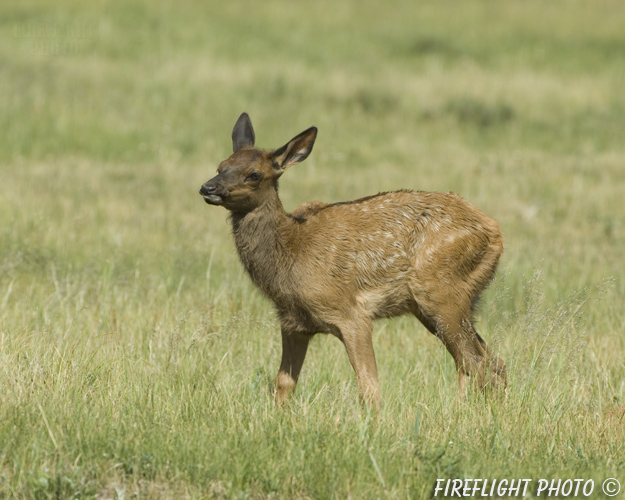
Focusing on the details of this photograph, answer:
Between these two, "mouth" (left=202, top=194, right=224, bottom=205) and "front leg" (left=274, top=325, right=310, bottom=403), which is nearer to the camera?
"mouth" (left=202, top=194, right=224, bottom=205)

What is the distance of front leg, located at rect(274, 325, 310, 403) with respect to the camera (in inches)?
253

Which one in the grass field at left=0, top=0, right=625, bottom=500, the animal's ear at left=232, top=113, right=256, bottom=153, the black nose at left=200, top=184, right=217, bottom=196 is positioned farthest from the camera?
the animal's ear at left=232, top=113, right=256, bottom=153

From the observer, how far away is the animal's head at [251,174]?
621 cm

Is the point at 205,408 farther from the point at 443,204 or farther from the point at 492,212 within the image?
the point at 492,212

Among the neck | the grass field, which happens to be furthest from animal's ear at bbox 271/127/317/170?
the grass field

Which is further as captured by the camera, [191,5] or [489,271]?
[191,5]

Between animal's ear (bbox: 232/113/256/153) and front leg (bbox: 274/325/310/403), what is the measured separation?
1375 mm

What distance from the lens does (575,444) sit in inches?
216

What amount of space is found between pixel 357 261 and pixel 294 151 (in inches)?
33.1

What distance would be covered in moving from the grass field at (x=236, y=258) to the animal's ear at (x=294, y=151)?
1.08 m

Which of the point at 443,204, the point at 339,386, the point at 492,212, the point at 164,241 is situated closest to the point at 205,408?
the point at 339,386

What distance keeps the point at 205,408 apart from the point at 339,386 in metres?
1.19

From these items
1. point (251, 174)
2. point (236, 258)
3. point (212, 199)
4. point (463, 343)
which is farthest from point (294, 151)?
point (236, 258)

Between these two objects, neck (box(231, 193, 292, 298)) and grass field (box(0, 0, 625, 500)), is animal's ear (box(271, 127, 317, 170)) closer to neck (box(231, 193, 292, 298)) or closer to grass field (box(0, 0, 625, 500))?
neck (box(231, 193, 292, 298))
